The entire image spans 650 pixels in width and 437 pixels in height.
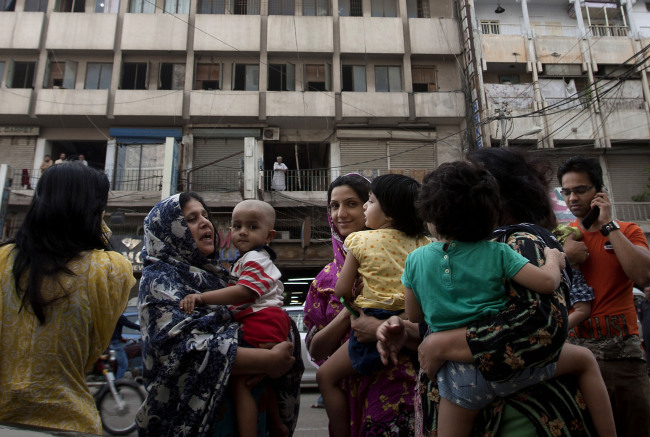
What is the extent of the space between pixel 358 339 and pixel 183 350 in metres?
0.75

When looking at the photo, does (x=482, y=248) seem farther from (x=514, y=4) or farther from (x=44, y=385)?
(x=514, y=4)

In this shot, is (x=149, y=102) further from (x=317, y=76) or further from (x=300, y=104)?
(x=317, y=76)

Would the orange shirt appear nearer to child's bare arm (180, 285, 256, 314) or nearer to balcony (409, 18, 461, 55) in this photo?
child's bare arm (180, 285, 256, 314)

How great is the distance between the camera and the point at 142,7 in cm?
1798

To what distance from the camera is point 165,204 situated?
2145 mm

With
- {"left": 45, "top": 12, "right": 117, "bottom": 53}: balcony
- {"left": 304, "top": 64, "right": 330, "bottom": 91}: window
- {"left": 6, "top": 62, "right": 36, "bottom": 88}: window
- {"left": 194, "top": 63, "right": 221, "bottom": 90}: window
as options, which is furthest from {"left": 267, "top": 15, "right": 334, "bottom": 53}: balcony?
{"left": 6, "top": 62, "right": 36, "bottom": 88}: window

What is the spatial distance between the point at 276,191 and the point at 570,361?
49.5ft

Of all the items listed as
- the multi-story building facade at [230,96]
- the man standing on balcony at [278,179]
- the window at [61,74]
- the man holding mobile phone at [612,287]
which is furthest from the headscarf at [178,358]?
the window at [61,74]

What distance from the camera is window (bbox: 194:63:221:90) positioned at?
17.8 meters

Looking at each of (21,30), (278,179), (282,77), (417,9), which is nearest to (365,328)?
(278,179)

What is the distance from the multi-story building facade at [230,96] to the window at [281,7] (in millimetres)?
A: 63

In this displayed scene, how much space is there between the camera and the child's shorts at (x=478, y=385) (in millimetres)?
1258

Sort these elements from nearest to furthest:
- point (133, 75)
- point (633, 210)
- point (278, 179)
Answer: point (278, 179) < point (633, 210) < point (133, 75)

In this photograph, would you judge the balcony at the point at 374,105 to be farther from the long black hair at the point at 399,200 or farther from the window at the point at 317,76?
the long black hair at the point at 399,200
